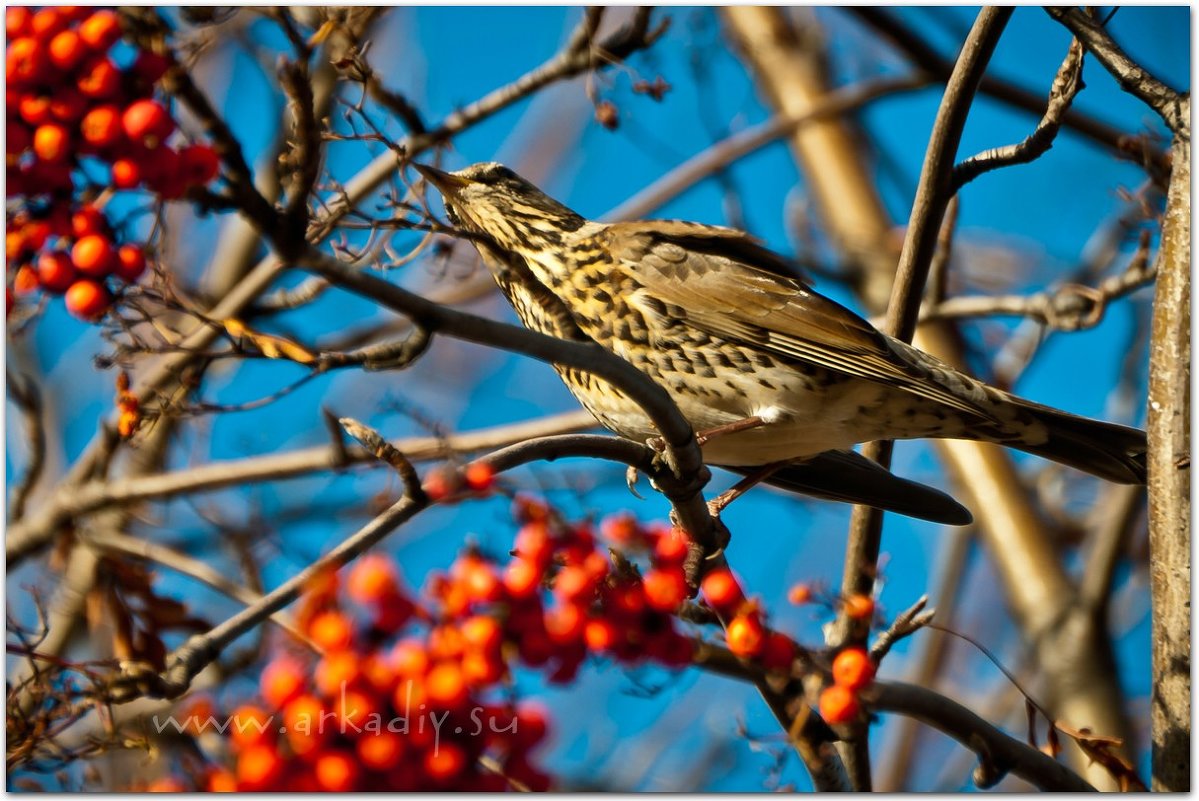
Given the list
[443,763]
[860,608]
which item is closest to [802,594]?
[860,608]

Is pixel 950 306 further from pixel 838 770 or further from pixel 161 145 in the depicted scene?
pixel 161 145

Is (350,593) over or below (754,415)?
below

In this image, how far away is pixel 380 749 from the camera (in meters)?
1.72

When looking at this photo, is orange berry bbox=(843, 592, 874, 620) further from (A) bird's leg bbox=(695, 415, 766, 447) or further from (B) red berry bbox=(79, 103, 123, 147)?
(B) red berry bbox=(79, 103, 123, 147)

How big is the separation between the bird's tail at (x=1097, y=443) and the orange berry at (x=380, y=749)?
2.13m

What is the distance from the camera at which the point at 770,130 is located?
5.40m

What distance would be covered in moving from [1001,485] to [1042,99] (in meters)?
1.72

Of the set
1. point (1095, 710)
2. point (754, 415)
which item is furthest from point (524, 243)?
point (1095, 710)

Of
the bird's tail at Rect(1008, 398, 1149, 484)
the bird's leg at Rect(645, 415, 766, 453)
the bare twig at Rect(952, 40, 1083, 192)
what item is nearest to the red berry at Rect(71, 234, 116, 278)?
the bird's leg at Rect(645, 415, 766, 453)

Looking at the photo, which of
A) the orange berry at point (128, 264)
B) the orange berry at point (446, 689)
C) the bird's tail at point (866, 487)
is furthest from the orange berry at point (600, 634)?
the bird's tail at point (866, 487)

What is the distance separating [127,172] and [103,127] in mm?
67

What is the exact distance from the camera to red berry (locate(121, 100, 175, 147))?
1.72 meters

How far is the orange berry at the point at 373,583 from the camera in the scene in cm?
191

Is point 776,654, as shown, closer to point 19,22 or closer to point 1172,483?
point 1172,483
